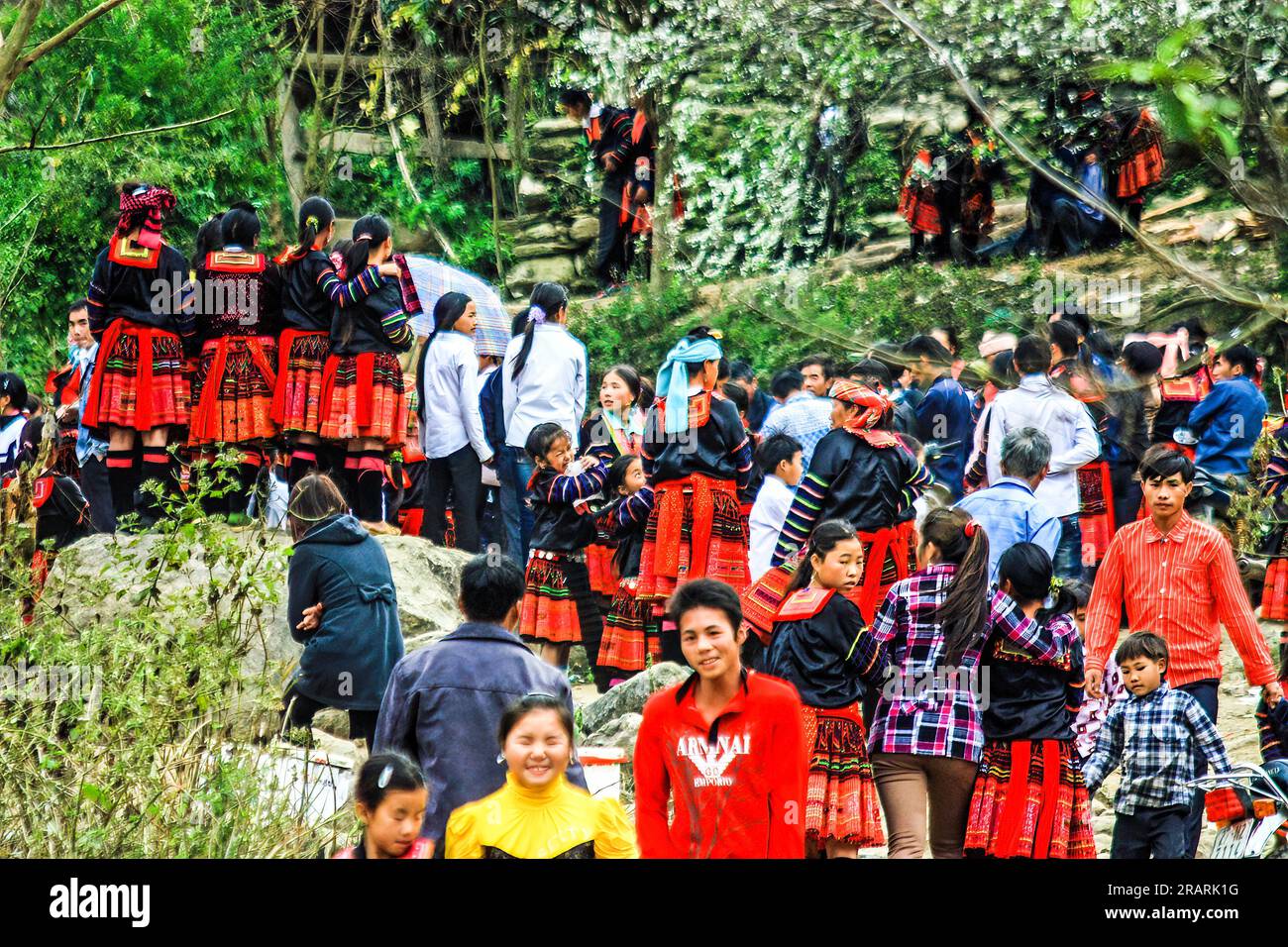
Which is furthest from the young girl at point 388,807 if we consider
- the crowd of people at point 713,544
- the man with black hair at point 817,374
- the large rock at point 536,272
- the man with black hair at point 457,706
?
the large rock at point 536,272

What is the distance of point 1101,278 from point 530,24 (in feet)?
22.9

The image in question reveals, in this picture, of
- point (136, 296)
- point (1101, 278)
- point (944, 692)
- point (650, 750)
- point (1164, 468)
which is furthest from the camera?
point (1101, 278)

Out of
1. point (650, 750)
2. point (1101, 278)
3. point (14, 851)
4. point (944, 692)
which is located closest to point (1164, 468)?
point (944, 692)

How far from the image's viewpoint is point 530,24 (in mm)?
18969

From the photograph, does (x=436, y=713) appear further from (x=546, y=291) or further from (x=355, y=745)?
(x=546, y=291)

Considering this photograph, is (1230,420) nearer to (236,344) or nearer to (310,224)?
(310,224)

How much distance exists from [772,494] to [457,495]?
8.39ft

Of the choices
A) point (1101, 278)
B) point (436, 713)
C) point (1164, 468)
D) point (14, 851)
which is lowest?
point (14, 851)

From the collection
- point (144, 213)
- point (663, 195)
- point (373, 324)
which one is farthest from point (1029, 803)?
point (663, 195)

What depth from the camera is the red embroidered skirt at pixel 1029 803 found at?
6512 millimetres

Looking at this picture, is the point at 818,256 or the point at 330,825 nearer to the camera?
the point at 330,825

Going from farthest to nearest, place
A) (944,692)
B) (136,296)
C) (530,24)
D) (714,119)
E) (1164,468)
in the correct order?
(530,24) < (714,119) < (136,296) < (1164,468) < (944,692)

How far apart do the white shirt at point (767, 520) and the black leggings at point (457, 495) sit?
2336mm

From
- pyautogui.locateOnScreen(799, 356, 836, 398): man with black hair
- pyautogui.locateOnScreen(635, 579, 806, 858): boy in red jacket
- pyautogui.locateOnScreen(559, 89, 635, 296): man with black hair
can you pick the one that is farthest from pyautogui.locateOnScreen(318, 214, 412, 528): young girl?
pyautogui.locateOnScreen(559, 89, 635, 296): man with black hair
